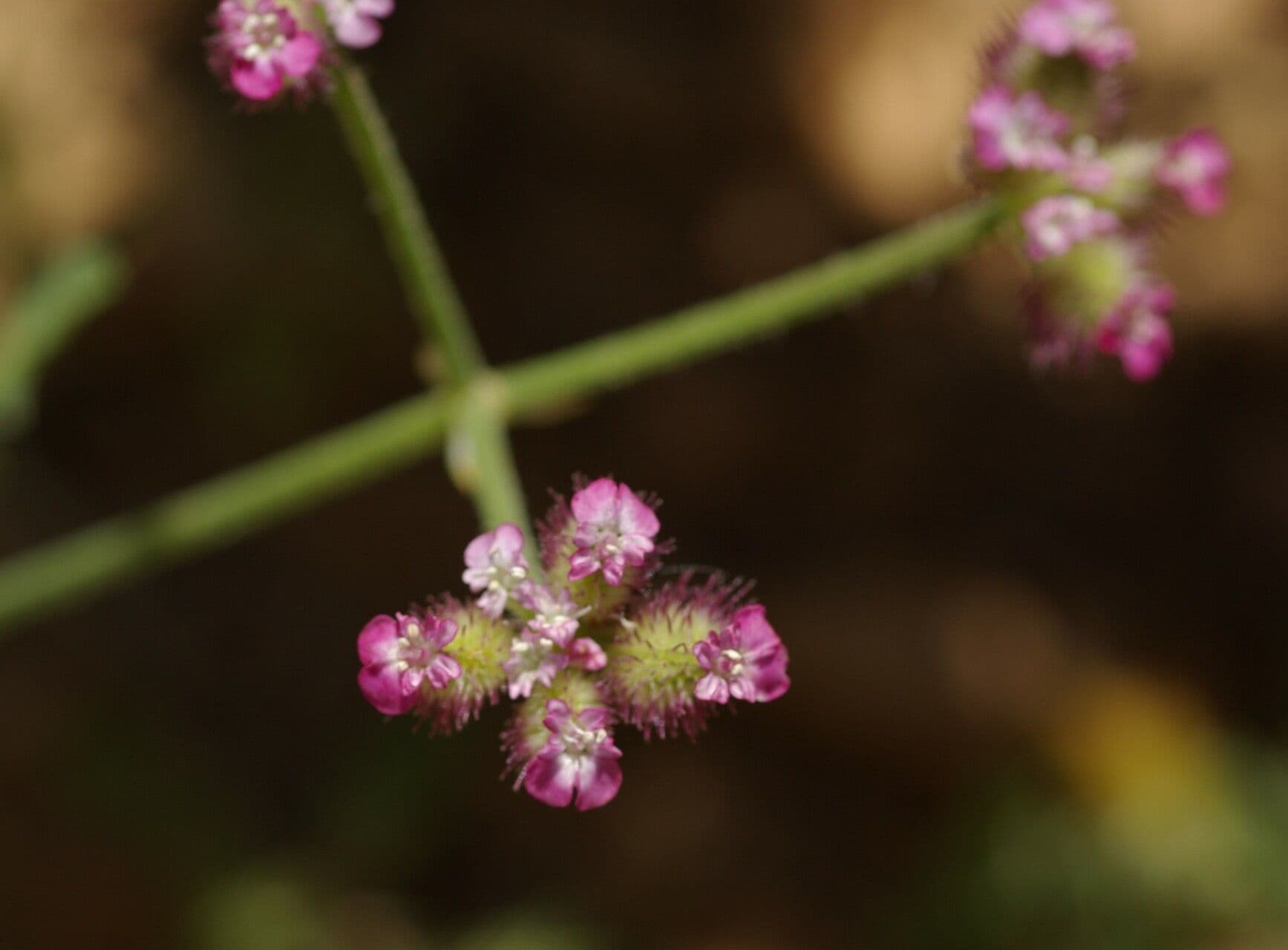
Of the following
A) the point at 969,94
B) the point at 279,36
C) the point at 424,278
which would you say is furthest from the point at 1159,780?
the point at 279,36

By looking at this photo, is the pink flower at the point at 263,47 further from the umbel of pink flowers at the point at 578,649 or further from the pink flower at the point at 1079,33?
the pink flower at the point at 1079,33

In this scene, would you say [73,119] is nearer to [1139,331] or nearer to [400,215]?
[400,215]

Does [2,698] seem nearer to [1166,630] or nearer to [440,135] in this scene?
[440,135]

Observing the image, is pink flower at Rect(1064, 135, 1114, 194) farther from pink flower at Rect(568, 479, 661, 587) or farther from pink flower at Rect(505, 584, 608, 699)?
pink flower at Rect(505, 584, 608, 699)

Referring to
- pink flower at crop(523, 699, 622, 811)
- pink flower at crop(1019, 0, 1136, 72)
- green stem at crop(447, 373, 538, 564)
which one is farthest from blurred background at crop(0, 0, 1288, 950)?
pink flower at crop(523, 699, 622, 811)

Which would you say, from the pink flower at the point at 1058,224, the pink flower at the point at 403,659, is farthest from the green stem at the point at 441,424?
the pink flower at the point at 403,659

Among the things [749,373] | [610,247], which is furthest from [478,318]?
[749,373]
